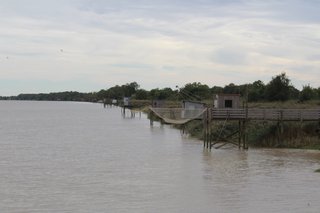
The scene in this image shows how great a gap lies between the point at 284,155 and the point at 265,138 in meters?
6.39

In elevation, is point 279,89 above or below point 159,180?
above

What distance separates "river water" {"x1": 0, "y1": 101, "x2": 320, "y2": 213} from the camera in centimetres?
2436

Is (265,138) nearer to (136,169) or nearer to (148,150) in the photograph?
(148,150)

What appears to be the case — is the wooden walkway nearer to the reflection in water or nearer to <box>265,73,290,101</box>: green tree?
the reflection in water

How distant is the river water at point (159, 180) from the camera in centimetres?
2436

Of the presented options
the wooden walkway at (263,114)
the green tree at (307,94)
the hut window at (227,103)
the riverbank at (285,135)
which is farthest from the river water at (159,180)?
the green tree at (307,94)

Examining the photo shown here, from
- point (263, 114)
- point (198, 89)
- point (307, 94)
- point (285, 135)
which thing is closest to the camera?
point (263, 114)

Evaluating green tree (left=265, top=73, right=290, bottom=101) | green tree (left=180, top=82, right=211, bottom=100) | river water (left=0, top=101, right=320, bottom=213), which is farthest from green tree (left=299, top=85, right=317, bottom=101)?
green tree (left=180, top=82, right=211, bottom=100)

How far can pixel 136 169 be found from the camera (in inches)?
1416

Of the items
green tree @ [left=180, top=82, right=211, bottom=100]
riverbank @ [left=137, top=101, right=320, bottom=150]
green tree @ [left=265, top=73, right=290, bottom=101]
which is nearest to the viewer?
riverbank @ [left=137, top=101, right=320, bottom=150]

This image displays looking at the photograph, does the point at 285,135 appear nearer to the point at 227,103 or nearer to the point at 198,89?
the point at 227,103

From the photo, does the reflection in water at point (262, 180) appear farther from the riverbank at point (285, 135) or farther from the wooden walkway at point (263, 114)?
the wooden walkway at point (263, 114)

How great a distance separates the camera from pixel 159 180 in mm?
31047

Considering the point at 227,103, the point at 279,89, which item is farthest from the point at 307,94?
the point at 227,103
